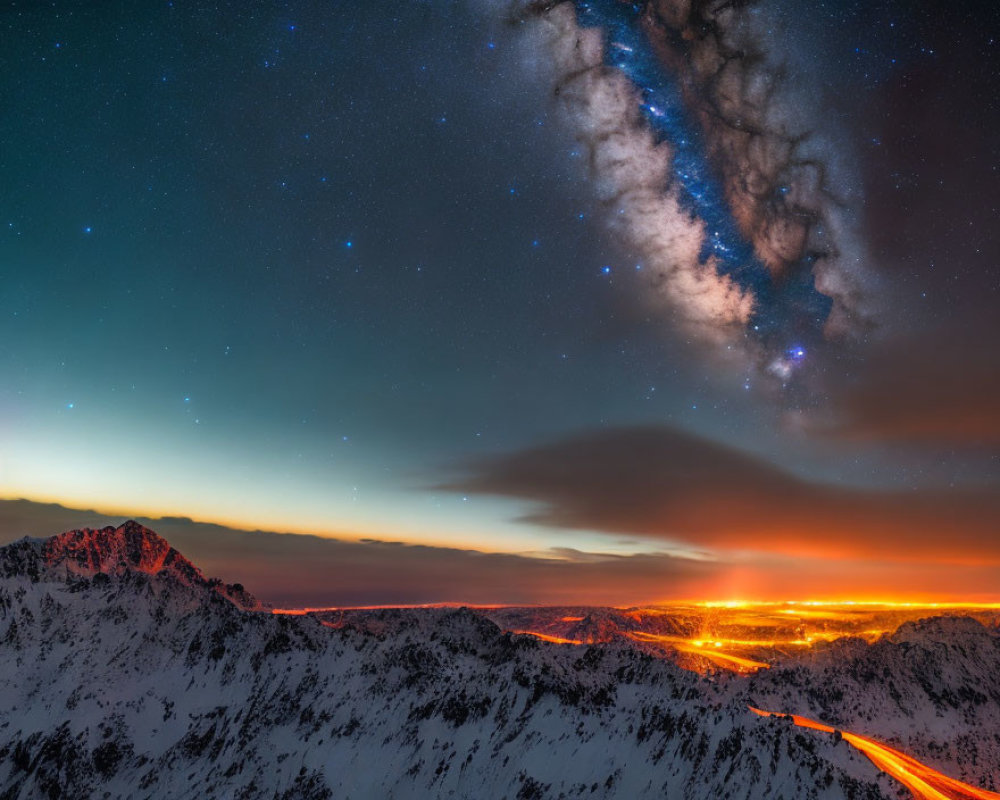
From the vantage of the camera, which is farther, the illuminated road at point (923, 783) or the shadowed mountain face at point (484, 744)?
the shadowed mountain face at point (484, 744)

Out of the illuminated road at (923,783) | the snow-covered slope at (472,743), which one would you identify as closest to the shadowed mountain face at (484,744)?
the snow-covered slope at (472,743)

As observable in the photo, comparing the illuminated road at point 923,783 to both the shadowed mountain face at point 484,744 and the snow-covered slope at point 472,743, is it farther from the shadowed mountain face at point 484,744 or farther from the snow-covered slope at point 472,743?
the snow-covered slope at point 472,743

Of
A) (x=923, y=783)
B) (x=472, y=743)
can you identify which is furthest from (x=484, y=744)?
(x=923, y=783)

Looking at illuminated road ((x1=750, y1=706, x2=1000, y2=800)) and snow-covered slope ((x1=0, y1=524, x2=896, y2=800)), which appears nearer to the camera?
illuminated road ((x1=750, y1=706, x2=1000, y2=800))

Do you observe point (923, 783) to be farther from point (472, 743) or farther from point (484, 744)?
point (472, 743)

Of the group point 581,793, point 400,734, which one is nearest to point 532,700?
point 581,793

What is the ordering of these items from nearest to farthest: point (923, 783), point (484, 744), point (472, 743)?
point (923, 783) → point (484, 744) → point (472, 743)

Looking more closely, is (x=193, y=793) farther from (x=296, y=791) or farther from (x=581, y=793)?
(x=581, y=793)

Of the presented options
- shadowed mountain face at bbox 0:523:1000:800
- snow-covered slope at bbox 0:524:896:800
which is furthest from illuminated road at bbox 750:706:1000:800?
snow-covered slope at bbox 0:524:896:800

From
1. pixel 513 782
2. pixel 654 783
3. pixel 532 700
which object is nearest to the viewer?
pixel 654 783

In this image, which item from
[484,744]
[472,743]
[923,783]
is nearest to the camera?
[923,783]

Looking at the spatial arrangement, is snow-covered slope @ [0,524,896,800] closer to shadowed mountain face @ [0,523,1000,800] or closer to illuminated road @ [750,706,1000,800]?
shadowed mountain face @ [0,523,1000,800]
